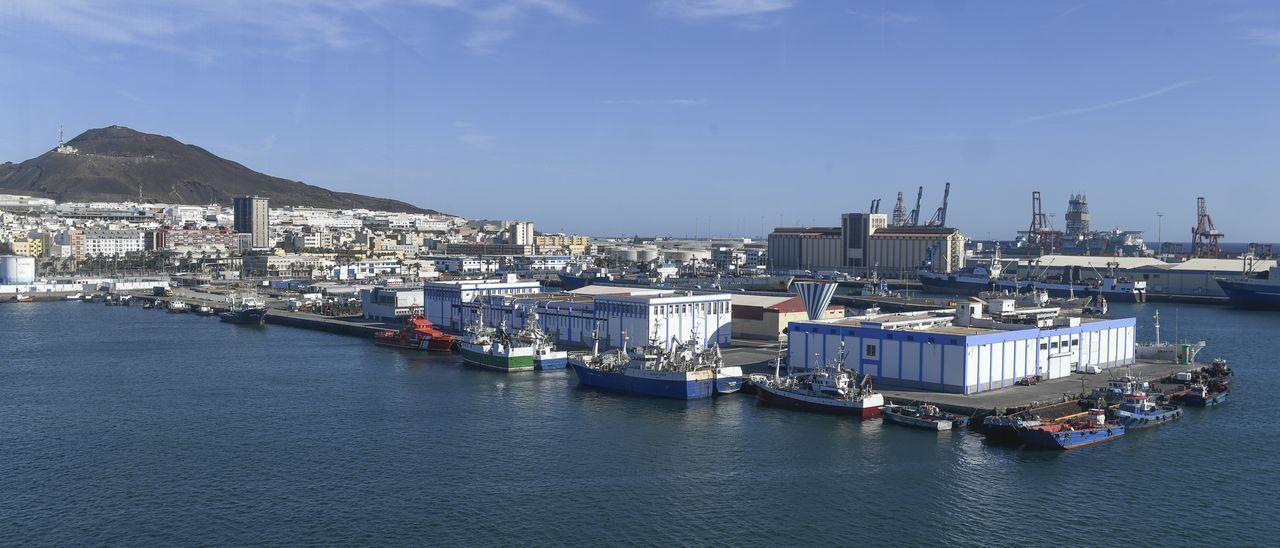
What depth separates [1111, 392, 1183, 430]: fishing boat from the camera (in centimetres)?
1430

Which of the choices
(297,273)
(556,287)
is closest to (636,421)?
(556,287)

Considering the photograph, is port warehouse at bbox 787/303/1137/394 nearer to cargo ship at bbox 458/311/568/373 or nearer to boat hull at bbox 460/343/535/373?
cargo ship at bbox 458/311/568/373

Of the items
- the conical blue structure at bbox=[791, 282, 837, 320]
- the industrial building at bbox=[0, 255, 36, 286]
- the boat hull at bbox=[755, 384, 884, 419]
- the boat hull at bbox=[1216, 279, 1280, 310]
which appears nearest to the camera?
the boat hull at bbox=[755, 384, 884, 419]

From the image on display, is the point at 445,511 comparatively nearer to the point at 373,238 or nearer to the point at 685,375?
the point at 685,375

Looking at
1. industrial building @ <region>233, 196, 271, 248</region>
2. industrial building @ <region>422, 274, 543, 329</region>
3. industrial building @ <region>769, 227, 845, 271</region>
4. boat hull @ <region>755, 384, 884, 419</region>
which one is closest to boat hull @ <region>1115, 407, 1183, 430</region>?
boat hull @ <region>755, 384, 884, 419</region>

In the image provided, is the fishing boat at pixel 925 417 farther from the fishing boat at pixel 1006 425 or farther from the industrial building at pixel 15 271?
the industrial building at pixel 15 271

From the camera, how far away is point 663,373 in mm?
16688

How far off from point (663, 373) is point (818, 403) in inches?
110

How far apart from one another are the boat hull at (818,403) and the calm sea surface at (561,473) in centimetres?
25

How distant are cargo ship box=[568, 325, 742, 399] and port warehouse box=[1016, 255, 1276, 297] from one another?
28154mm

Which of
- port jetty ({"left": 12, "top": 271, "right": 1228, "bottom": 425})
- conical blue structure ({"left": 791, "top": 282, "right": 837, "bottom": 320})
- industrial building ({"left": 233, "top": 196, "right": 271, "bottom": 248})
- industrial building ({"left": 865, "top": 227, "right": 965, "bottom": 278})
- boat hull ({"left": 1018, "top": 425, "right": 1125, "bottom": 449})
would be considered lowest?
boat hull ({"left": 1018, "top": 425, "right": 1125, "bottom": 449})

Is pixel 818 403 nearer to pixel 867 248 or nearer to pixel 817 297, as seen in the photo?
pixel 817 297

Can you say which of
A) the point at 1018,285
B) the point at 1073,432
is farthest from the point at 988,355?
the point at 1018,285

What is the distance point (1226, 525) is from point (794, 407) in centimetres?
641
